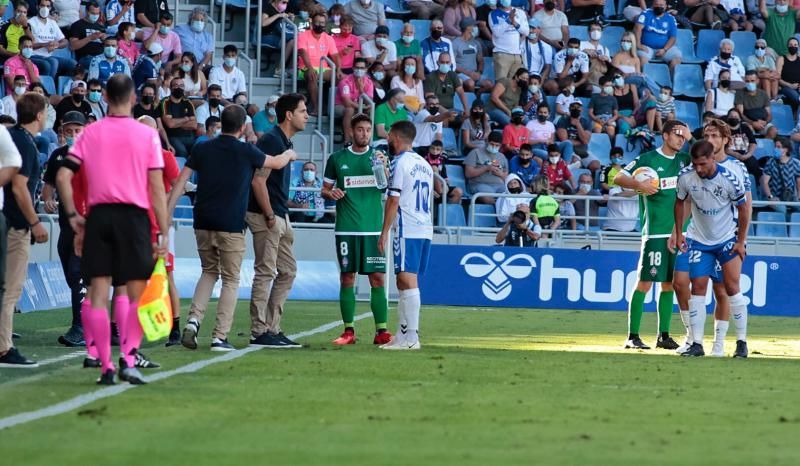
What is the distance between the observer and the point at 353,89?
2836cm

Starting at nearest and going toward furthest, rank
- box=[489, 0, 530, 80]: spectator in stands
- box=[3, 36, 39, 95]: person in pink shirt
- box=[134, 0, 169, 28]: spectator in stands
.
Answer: box=[3, 36, 39, 95]: person in pink shirt → box=[134, 0, 169, 28]: spectator in stands → box=[489, 0, 530, 80]: spectator in stands

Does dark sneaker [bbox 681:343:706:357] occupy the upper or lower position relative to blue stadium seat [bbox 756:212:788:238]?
lower

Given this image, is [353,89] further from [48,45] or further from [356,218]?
[356,218]

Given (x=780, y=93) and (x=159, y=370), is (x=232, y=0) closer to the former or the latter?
(x=780, y=93)

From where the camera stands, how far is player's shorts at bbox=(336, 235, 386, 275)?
14383 mm

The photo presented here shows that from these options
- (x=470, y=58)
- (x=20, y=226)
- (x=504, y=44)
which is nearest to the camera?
(x=20, y=226)

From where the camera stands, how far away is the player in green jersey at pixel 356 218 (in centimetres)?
1440

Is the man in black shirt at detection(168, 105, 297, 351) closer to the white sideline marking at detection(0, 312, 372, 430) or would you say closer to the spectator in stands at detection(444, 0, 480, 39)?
the white sideline marking at detection(0, 312, 372, 430)

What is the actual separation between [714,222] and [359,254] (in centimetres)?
340

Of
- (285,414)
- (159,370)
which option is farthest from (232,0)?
(285,414)

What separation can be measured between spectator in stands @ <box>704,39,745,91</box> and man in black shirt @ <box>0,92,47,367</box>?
21463 mm

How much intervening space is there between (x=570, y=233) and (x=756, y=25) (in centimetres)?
976

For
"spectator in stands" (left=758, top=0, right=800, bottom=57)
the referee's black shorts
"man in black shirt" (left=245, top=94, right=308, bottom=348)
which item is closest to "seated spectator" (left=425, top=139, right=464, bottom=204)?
"spectator in stands" (left=758, top=0, right=800, bottom=57)

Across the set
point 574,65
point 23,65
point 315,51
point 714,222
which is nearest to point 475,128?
point 574,65
